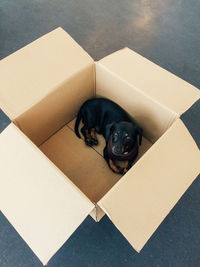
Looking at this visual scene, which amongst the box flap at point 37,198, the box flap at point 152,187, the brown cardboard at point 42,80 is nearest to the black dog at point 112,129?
the brown cardboard at point 42,80

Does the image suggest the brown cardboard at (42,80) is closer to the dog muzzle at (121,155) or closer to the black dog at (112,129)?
the black dog at (112,129)

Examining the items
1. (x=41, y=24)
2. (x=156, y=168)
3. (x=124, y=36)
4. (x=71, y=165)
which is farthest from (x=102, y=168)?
(x=41, y=24)

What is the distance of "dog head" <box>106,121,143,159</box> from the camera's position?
1023 mm

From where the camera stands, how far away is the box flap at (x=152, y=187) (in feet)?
2.41

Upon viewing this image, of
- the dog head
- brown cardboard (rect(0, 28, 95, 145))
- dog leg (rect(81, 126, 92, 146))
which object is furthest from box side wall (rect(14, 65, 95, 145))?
the dog head

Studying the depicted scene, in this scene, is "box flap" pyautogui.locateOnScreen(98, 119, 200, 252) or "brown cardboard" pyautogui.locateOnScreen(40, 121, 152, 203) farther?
"brown cardboard" pyautogui.locateOnScreen(40, 121, 152, 203)

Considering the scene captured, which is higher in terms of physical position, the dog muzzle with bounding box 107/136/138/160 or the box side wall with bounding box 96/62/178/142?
the box side wall with bounding box 96/62/178/142

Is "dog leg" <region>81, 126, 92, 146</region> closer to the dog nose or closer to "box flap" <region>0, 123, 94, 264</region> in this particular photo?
the dog nose

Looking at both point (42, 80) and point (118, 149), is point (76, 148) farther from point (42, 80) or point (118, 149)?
point (42, 80)

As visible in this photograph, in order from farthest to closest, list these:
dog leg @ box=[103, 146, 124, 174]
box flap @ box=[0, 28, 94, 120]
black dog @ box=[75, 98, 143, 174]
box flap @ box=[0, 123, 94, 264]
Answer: dog leg @ box=[103, 146, 124, 174] → black dog @ box=[75, 98, 143, 174] → box flap @ box=[0, 28, 94, 120] → box flap @ box=[0, 123, 94, 264]

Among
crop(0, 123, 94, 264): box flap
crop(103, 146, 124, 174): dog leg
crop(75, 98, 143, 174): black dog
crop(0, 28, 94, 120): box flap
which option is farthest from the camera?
crop(103, 146, 124, 174): dog leg

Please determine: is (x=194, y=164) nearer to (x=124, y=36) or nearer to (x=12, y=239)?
(x=12, y=239)

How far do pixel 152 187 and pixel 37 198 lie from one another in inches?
15.4

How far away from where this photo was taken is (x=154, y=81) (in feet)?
3.24
